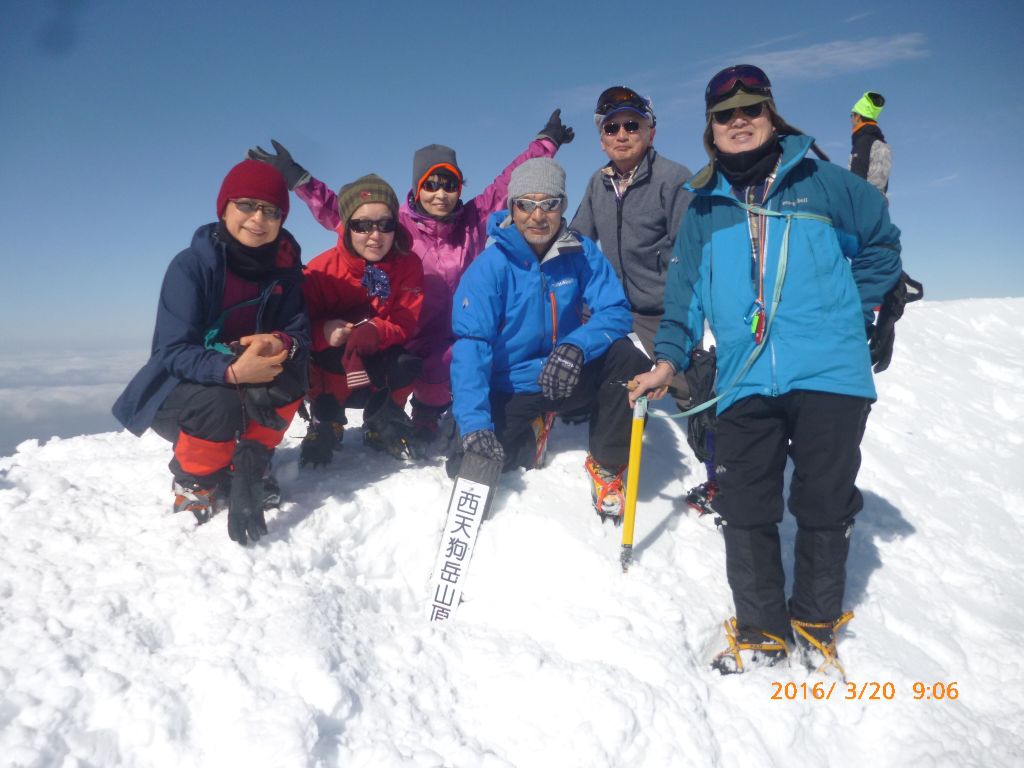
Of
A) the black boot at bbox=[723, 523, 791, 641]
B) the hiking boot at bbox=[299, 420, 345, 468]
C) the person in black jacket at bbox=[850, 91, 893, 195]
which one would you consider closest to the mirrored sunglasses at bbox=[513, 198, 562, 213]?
the hiking boot at bbox=[299, 420, 345, 468]

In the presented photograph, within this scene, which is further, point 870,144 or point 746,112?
point 870,144

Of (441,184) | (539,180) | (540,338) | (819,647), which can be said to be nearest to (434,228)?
(441,184)

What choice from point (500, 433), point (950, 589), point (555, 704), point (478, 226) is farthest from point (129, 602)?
point (950, 589)

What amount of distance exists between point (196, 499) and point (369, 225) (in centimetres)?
195

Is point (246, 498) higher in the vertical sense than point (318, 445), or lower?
higher

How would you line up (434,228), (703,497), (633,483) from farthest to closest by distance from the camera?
(434,228)
(703,497)
(633,483)

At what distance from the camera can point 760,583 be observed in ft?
9.37

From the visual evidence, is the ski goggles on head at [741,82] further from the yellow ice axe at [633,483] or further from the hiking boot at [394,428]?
the hiking boot at [394,428]

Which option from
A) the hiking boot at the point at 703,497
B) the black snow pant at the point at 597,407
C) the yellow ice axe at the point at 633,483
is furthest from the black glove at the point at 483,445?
the hiking boot at the point at 703,497

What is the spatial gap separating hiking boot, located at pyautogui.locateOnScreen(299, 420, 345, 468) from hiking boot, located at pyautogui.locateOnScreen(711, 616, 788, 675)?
2.74 metres

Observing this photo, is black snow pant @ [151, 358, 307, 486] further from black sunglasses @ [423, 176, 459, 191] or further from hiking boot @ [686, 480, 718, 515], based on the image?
hiking boot @ [686, 480, 718, 515]

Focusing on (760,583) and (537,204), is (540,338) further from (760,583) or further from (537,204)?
(760,583)

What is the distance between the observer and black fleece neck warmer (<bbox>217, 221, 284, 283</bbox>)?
3.11 metres

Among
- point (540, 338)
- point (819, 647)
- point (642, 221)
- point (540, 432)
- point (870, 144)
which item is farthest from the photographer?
point (870, 144)
